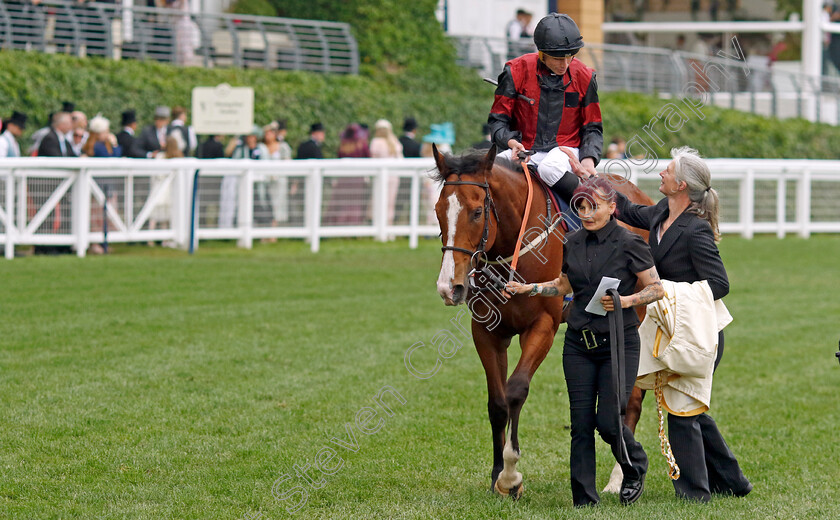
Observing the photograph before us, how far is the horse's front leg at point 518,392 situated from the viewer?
5.41m

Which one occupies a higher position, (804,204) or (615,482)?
(804,204)

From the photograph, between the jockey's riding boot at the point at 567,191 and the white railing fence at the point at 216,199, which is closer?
the jockey's riding boot at the point at 567,191

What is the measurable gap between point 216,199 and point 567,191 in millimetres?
9389

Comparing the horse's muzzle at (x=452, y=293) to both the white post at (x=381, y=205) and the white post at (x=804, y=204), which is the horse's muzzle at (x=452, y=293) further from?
the white post at (x=804, y=204)

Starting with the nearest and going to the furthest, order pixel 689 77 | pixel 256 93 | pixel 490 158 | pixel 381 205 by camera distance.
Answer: pixel 490 158
pixel 381 205
pixel 256 93
pixel 689 77

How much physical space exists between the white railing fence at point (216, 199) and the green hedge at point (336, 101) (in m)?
3.29

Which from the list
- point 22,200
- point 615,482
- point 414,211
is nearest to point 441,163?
point 615,482

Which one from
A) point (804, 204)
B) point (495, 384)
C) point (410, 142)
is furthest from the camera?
point (804, 204)

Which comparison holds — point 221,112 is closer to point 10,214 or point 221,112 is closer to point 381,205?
point 381,205

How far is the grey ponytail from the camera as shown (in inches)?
206

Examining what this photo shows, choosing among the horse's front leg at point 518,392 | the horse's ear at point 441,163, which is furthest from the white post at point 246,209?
the horse's ear at point 441,163

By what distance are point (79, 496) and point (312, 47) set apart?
17.0m

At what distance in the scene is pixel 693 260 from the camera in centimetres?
523

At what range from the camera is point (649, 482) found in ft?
19.2
